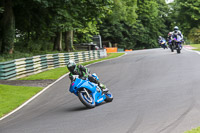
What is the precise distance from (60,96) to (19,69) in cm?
818

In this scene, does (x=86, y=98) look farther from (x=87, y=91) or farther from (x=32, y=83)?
(x=32, y=83)

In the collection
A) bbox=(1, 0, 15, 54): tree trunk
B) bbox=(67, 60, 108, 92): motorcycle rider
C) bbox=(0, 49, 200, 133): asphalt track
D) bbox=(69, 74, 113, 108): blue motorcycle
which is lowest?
bbox=(0, 49, 200, 133): asphalt track

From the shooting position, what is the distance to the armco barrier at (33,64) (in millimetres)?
19783

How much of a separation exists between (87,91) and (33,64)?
1337cm

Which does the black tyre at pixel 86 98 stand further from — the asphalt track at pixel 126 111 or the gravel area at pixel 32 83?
the gravel area at pixel 32 83

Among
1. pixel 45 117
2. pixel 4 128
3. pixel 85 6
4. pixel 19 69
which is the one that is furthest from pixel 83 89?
pixel 85 6

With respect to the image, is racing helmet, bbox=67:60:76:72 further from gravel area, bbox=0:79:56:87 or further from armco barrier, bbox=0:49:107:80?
armco barrier, bbox=0:49:107:80

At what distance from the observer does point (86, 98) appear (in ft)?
33.2

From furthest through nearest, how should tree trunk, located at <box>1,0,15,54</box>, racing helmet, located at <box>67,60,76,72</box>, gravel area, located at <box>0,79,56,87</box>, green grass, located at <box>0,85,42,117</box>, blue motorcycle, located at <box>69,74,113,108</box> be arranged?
tree trunk, located at <box>1,0,15,54</box> → gravel area, located at <box>0,79,56,87</box> → green grass, located at <box>0,85,42,117</box> → racing helmet, located at <box>67,60,76,72</box> → blue motorcycle, located at <box>69,74,113,108</box>

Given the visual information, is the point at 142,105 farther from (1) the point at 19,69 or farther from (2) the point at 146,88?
(1) the point at 19,69

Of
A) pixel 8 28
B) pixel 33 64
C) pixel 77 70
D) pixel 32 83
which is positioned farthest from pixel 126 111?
pixel 8 28

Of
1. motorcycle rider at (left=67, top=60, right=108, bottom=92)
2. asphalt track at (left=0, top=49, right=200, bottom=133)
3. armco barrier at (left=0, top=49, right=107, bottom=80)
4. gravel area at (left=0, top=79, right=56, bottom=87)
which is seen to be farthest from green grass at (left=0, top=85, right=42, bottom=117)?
armco barrier at (left=0, top=49, right=107, bottom=80)

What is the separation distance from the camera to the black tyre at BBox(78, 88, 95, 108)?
9992 mm

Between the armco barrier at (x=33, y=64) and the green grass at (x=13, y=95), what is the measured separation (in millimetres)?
2925
